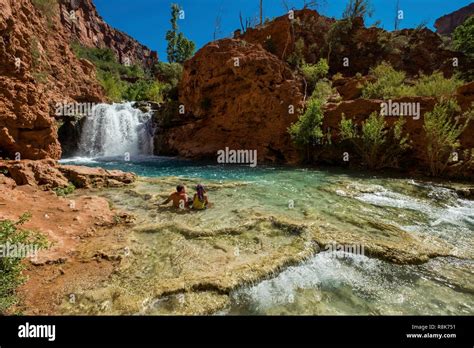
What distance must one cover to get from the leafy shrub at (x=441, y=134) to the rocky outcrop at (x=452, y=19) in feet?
252

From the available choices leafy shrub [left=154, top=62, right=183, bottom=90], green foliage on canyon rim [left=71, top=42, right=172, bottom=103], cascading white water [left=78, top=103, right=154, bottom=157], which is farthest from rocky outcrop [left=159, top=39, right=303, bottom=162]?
leafy shrub [left=154, top=62, right=183, bottom=90]

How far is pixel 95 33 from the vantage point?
67.1 meters

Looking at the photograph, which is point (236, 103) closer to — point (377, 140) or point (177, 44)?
point (377, 140)

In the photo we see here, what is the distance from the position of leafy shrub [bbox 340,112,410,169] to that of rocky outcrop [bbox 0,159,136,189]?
9739mm

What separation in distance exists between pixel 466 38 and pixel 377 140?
20787 mm

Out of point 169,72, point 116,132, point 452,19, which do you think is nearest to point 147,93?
point 169,72

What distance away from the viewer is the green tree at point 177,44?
45.7m
